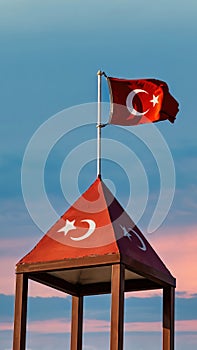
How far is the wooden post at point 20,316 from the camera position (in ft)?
78.3

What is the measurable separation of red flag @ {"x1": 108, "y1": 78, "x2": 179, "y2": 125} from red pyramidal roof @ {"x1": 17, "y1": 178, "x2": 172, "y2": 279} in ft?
6.97

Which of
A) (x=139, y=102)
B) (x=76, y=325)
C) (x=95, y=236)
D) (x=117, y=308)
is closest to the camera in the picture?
(x=117, y=308)

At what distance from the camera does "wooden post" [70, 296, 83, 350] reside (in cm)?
2639

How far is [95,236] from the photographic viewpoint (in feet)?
79.4

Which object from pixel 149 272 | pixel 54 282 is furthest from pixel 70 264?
pixel 54 282

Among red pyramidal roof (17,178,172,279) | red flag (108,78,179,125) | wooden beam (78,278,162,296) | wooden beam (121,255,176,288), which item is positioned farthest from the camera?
red flag (108,78,179,125)

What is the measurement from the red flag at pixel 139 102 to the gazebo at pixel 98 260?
84.5 inches

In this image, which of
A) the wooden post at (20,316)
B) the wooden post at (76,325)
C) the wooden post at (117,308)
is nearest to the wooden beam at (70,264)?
the wooden post at (117,308)

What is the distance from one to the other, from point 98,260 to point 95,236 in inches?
30.1

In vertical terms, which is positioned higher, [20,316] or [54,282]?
[54,282]

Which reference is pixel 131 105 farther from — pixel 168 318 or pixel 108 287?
pixel 168 318

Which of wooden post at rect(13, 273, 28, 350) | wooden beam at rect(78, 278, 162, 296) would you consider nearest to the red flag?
wooden beam at rect(78, 278, 162, 296)

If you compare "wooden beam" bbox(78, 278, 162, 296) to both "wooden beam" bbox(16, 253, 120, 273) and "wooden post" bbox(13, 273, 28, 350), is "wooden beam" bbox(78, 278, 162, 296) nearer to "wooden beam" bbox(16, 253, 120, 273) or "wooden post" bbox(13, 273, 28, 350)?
"wooden beam" bbox(16, 253, 120, 273)

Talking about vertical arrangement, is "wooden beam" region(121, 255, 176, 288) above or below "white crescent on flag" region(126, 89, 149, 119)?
below
